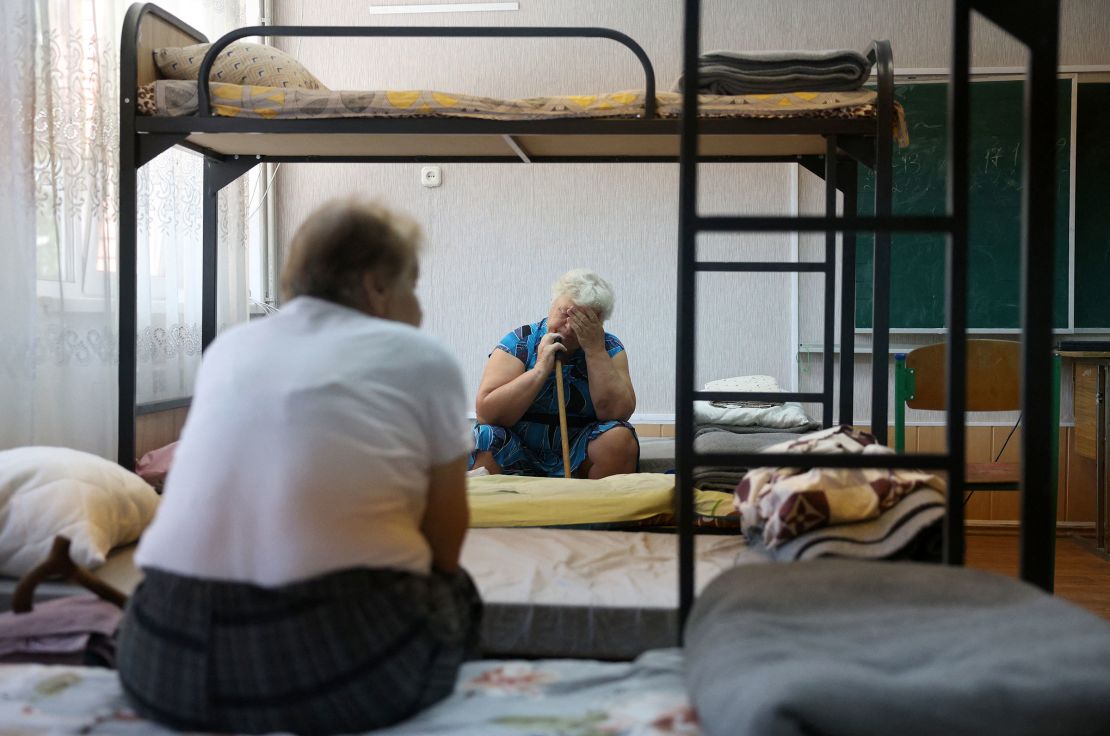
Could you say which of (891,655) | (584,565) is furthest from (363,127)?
(891,655)

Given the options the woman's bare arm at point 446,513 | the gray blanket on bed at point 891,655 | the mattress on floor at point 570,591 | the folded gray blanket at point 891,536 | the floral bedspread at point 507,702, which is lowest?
→ the mattress on floor at point 570,591

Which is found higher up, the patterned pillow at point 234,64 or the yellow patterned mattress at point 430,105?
the patterned pillow at point 234,64

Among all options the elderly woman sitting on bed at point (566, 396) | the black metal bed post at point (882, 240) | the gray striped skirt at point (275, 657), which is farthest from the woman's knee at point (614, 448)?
the gray striped skirt at point (275, 657)

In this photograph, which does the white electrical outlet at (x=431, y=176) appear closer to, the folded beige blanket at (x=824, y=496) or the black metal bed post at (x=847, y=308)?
the black metal bed post at (x=847, y=308)

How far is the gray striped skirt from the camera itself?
1.25 m

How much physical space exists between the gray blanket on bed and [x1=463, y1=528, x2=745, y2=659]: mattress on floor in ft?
2.37

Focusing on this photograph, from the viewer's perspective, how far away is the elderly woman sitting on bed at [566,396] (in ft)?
11.0

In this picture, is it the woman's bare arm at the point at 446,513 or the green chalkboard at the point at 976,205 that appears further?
the green chalkboard at the point at 976,205

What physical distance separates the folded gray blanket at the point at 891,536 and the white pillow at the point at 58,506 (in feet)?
4.76

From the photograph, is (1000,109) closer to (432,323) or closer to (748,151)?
(748,151)

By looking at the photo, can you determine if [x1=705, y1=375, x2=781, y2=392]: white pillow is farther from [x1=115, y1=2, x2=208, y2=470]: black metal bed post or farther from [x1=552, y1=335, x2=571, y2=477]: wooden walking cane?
[x1=115, y1=2, x2=208, y2=470]: black metal bed post

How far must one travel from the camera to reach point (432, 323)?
4801 mm

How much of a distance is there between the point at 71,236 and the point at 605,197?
7.77 feet

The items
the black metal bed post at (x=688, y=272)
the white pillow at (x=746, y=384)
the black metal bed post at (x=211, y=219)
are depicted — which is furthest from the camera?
the white pillow at (x=746, y=384)
